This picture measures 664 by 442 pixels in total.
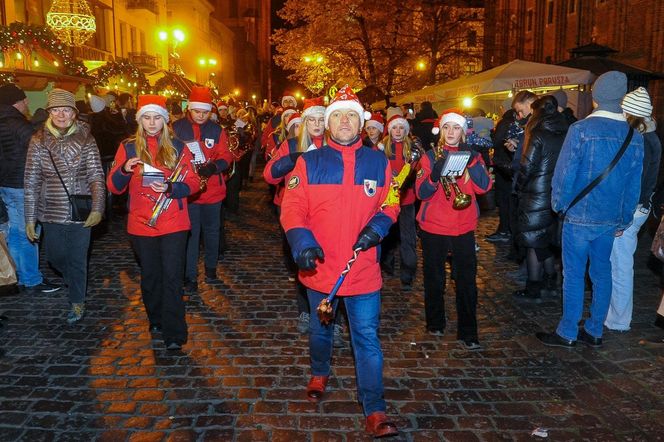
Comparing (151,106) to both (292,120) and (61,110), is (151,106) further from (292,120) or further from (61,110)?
(292,120)

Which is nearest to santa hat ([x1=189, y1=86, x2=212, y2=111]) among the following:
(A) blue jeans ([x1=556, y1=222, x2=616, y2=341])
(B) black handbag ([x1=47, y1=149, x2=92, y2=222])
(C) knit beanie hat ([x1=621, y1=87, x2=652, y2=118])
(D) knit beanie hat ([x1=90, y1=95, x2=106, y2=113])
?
(B) black handbag ([x1=47, y1=149, x2=92, y2=222])

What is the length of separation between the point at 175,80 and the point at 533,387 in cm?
2195

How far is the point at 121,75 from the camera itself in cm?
1708

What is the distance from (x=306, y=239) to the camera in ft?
12.1

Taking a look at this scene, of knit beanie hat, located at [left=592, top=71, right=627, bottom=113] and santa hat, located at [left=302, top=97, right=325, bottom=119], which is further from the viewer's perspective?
santa hat, located at [left=302, top=97, right=325, bottom=119]

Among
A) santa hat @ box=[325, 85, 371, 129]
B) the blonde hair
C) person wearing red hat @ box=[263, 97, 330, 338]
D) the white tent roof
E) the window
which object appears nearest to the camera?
santa hat @ box=[325, 85, 371, 129]

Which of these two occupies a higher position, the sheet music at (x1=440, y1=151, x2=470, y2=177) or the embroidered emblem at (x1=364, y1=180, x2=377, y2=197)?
the sheet music at (x1=440, y1=151, x2=470, y2=177)

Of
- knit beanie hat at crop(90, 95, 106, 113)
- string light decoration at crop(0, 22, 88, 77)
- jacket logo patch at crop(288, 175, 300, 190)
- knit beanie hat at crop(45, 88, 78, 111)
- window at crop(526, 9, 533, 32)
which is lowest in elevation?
jacket logo patch at crop(288, 175, 300, 190)

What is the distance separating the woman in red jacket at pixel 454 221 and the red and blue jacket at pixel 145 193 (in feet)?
6.83

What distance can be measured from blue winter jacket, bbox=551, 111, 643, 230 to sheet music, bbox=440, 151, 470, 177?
2.95 ft

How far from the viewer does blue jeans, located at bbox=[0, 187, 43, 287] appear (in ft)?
24.1

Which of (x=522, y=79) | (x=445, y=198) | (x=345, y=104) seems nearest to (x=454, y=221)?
(x=445, y=198)

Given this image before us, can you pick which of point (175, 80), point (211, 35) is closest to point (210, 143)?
point (175, 80)

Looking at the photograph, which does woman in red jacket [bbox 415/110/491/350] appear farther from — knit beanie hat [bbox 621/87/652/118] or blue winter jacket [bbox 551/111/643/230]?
knit beanie hat [bbox 621/87/652/118]
